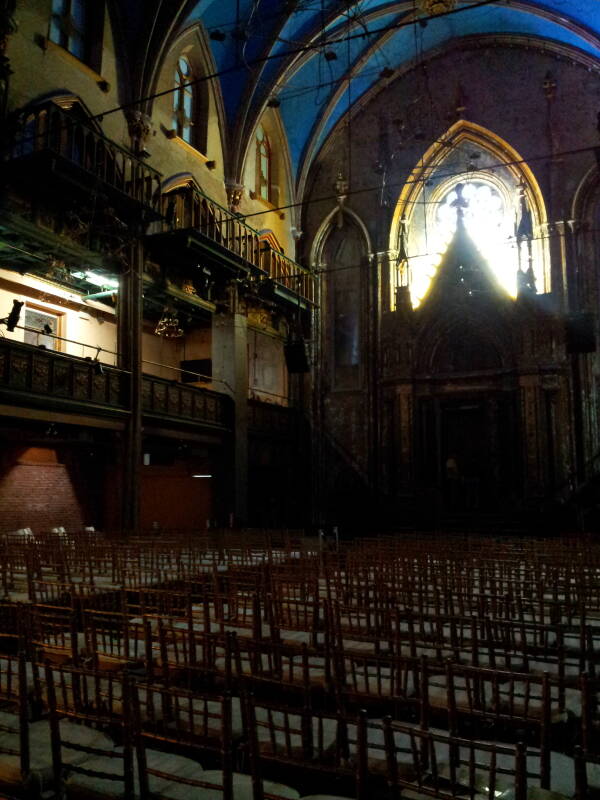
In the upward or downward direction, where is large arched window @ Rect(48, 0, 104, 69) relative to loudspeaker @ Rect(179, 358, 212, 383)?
upward

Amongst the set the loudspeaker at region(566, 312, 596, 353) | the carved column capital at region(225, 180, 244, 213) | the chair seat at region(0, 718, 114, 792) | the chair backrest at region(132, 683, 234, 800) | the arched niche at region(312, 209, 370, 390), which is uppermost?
the carved column capital at region(225, 180, 244, 213)

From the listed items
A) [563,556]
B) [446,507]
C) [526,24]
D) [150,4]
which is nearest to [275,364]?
[446,507]

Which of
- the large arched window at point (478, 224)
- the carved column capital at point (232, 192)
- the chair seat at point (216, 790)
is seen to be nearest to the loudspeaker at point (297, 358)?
the carved column capital at point (232, 192)

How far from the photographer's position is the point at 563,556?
Answer: 819 centimetres

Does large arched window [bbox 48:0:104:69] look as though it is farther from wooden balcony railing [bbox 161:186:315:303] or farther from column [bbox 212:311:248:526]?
column [bbox 212:311:248:526]

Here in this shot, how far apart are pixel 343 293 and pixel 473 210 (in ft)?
16.9

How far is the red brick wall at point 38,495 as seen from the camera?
16.1 metres

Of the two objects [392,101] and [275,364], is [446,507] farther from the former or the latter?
[392,101]

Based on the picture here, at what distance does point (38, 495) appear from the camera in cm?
1686

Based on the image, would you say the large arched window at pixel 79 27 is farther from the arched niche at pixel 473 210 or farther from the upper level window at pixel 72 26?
the arched niche at pixel 473 210

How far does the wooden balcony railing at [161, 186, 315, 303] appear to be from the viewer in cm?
Answer: 1773

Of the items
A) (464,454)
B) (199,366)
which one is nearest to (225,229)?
(199,366)

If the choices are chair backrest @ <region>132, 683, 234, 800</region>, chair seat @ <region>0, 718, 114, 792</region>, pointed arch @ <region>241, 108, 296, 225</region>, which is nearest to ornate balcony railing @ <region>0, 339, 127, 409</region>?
chair backrest @ <region>132, 683, 234, 800</region>

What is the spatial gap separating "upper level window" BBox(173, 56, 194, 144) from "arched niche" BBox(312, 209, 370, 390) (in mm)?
6012
